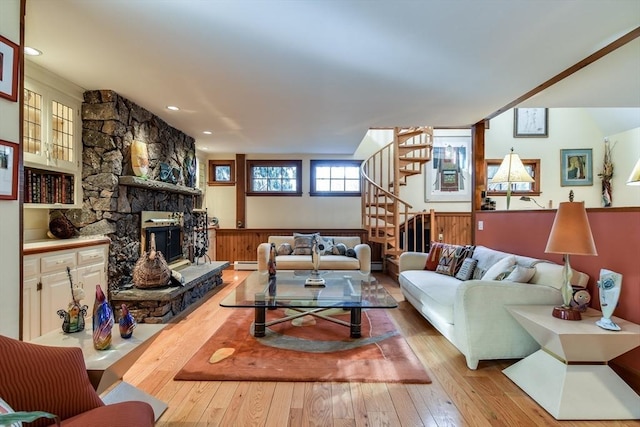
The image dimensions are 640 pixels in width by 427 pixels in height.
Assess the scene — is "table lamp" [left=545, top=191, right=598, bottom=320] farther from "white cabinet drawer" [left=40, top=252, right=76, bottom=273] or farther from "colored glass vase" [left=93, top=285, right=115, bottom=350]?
"white cabinet drawer" [left=40, top=252, right=76, bottom=273]

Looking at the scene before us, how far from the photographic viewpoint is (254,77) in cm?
309

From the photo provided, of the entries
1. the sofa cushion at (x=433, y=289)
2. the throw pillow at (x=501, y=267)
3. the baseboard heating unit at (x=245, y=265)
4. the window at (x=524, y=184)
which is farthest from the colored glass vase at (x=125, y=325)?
the window at (x=524, y=184)

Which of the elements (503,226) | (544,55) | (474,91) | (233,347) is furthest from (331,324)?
(544,55)

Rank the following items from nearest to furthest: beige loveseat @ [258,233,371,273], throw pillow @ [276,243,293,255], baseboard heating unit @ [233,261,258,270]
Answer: beige loveseat @ [258,233,371,273]
throw pillow @ [276,243,293,255]
baseboard heating unit @ [233,261,258,270]

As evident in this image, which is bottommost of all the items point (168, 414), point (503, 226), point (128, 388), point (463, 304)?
point (168, 414)

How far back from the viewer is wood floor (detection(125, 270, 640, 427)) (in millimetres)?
1935

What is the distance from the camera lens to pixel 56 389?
1314 mm

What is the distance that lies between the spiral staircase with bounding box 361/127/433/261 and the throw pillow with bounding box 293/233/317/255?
3.87ft

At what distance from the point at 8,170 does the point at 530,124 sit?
8.37m

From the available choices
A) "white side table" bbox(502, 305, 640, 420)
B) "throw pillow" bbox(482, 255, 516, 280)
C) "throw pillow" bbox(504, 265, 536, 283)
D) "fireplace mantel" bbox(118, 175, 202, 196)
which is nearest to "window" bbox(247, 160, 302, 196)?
"fireplace mantel" bbox(118, 175, 202, 196)

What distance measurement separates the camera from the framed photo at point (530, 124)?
7152 millimetres

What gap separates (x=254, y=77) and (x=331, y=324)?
102 inches

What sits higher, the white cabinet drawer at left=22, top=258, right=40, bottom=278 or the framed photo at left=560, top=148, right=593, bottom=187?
the framed photo at left=560, top=148, right=593, bottom=187

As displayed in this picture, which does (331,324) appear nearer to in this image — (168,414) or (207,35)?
(168,414)
